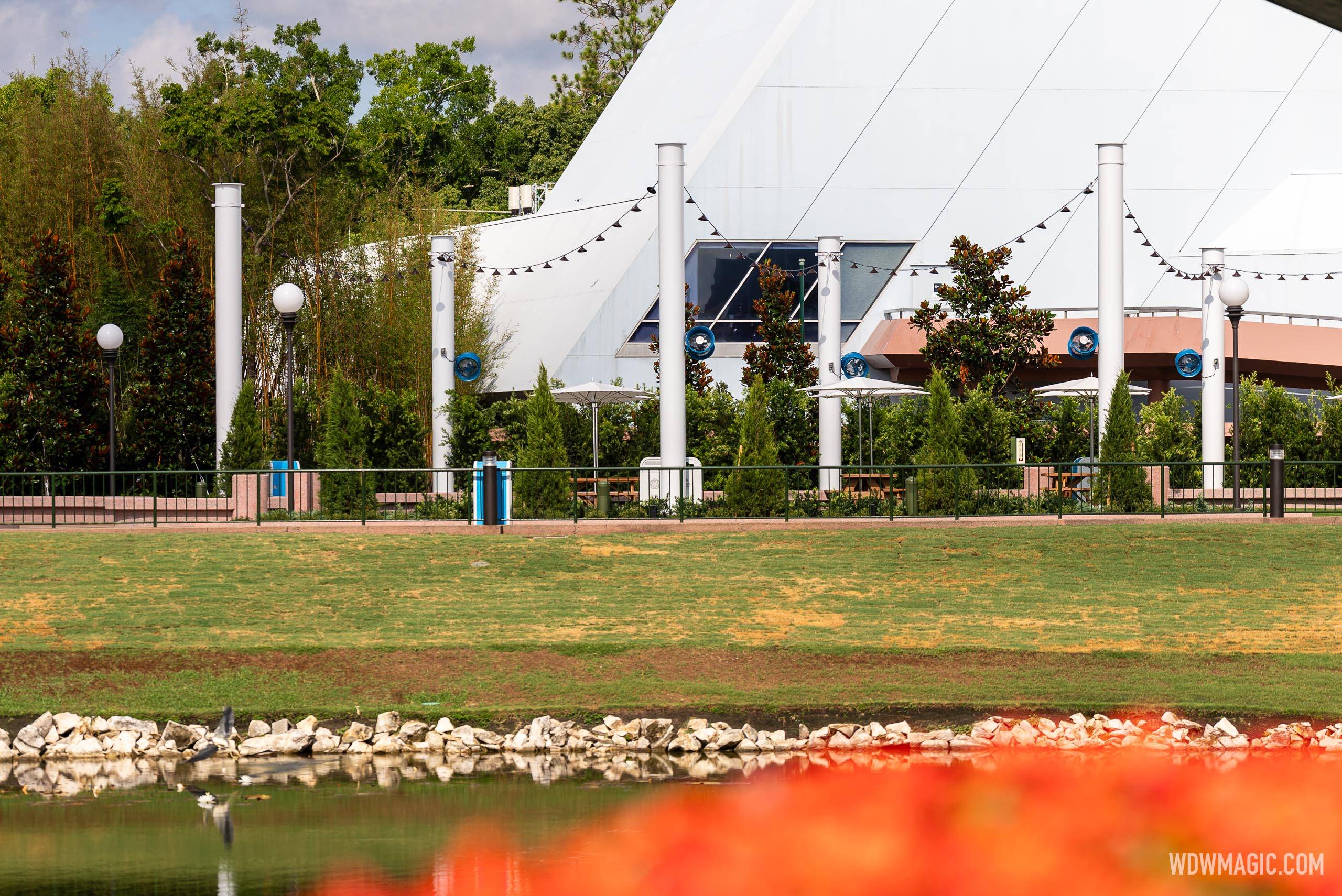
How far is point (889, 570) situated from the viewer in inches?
707

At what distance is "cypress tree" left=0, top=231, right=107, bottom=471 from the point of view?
2828 centimetres

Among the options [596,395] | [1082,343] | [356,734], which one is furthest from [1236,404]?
[356,734]

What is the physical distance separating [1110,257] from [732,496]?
8.82 metres

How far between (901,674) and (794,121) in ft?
83.2

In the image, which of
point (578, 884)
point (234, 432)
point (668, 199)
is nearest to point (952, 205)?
point (668, 199)

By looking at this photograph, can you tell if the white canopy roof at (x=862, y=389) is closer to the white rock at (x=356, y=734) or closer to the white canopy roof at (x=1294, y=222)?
the white canopy roof at (x=1294, y=222)

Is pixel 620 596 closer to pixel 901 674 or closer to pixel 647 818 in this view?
pixel 901 674

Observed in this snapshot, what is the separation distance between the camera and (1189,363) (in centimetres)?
3100

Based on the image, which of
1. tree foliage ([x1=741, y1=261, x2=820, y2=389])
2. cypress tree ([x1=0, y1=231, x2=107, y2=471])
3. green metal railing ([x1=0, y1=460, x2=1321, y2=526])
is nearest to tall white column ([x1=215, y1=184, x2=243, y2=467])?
cypress tree ([x1=0, y1=231, x2=107, y2=471])

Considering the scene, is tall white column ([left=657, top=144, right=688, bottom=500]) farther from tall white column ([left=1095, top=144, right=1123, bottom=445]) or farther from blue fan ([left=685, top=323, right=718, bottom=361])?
tall white column ([left=1095, top=144, right=1123, bottom=445])

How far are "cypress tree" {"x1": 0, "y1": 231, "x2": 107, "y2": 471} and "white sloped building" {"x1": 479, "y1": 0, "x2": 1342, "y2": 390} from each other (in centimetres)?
1086

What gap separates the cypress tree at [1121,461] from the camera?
21859 mm

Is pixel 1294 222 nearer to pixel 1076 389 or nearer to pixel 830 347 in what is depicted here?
pixel 1076 389

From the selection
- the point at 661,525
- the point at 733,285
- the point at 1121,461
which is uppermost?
the point at 733,285
